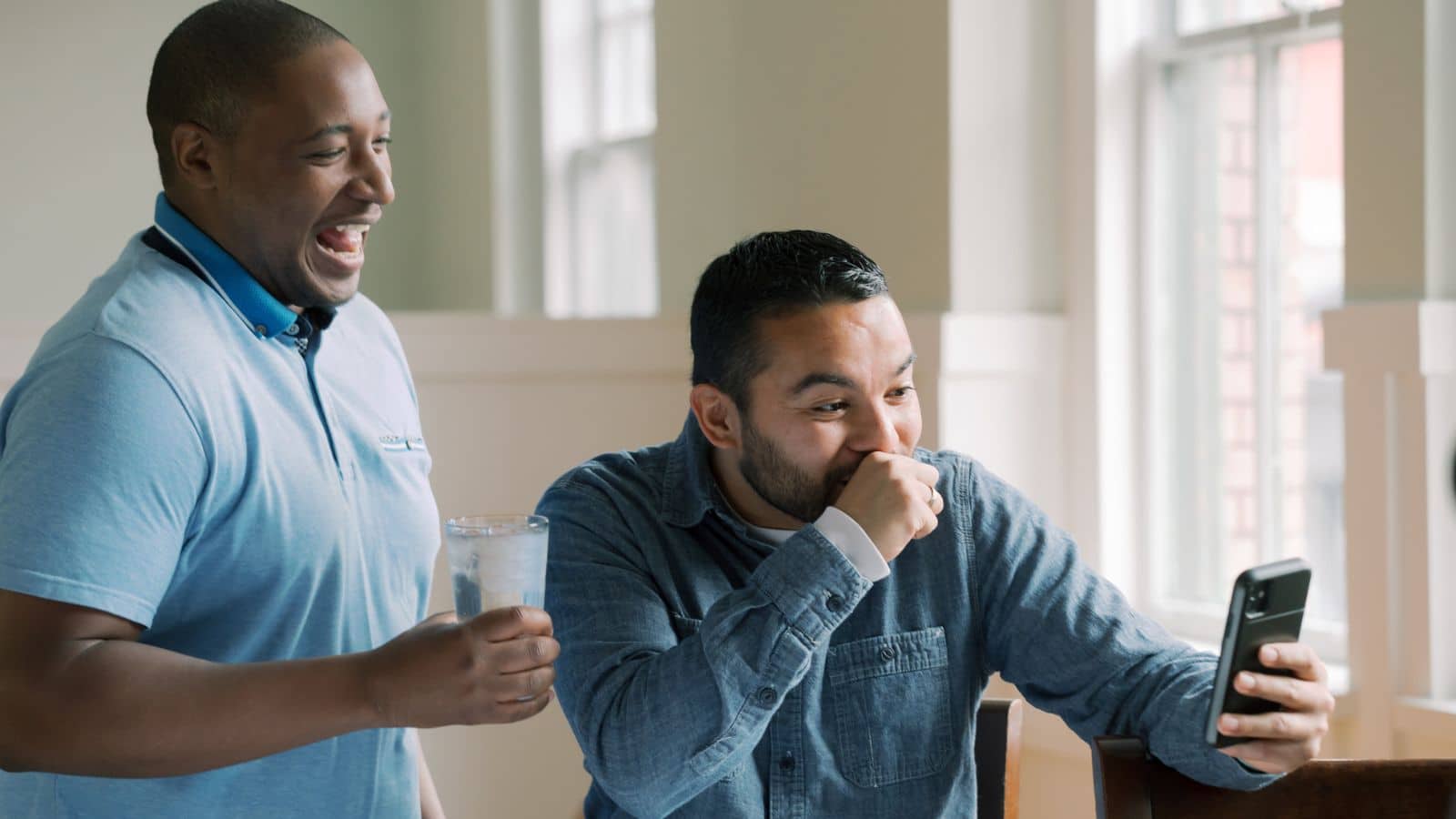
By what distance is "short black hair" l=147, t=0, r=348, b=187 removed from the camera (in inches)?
45.2

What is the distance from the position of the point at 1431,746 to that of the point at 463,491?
1.78m

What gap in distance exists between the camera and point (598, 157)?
5.19 meters

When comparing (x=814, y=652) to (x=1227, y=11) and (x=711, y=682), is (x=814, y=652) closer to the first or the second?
(x=711, y=682)

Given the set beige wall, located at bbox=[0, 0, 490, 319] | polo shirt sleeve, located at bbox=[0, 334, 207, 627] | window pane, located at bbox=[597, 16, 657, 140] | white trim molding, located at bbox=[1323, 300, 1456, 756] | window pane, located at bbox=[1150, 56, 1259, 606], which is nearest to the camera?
polo shirt sleeve, located at bbox=[0, 334, 207, 627]

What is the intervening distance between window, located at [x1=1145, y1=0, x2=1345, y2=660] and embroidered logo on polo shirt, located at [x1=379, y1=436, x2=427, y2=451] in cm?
174

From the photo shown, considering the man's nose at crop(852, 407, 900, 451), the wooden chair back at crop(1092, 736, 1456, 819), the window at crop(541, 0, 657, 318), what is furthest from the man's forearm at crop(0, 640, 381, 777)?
the window at crop(541, 0, 657, 318)

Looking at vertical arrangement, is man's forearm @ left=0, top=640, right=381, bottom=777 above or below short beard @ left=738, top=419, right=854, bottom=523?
below

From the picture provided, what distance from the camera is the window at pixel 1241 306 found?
8.39 feet

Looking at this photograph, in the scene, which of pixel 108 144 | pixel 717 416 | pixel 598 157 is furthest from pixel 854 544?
pixel 108 144

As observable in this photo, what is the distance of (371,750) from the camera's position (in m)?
1.23

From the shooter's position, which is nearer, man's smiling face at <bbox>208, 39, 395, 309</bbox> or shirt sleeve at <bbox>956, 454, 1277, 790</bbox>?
man's smiling face at <bbox>208, 39, 395, 309</bbox>

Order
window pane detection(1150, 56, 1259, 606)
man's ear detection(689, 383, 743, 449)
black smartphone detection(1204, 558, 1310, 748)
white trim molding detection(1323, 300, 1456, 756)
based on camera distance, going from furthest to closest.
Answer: window pane detection(1150, 56, 1259, 606) → white trim molding detection(1323, 300, 1456, 756) → man's ear detection(689, 383, 743, 449) → black smartphone detection(1204, 558, 1310, 748)

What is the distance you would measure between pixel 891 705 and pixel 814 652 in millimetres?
147

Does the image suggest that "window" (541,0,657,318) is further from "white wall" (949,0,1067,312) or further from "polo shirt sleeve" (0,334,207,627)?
"polo shirt sleeve" (0,334,207,627)
